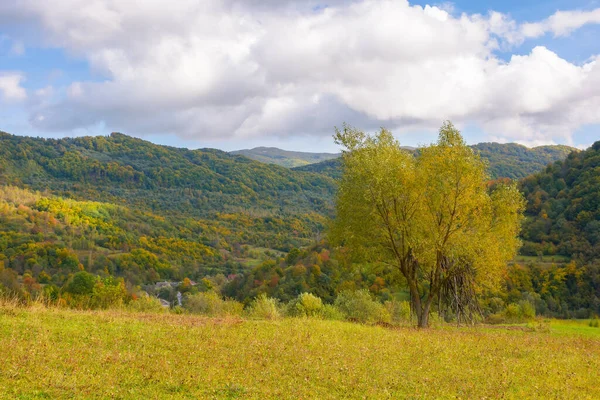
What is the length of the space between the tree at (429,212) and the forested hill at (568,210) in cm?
4642

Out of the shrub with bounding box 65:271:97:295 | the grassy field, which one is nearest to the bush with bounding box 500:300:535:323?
the grassy field

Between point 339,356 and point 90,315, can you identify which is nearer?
point 339,356

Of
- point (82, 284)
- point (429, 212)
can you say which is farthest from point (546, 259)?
point (82, 284)

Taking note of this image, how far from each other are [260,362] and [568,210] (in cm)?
8057

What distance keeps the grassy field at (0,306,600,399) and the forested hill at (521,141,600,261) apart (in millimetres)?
55788

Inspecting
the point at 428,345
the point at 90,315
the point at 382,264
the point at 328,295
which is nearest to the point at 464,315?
the point at 382,264

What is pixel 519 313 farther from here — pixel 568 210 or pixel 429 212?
pixel 568 210

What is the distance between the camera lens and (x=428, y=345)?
14.7m

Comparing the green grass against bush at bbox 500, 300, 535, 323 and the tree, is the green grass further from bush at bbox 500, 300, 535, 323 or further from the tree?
the tree

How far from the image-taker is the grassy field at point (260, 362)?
9008 mm

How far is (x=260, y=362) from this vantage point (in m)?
11.2

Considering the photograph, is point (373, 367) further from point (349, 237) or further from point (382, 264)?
point (382, 264)

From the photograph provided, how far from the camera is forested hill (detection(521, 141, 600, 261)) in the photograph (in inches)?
2660

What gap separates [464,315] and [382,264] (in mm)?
5399
